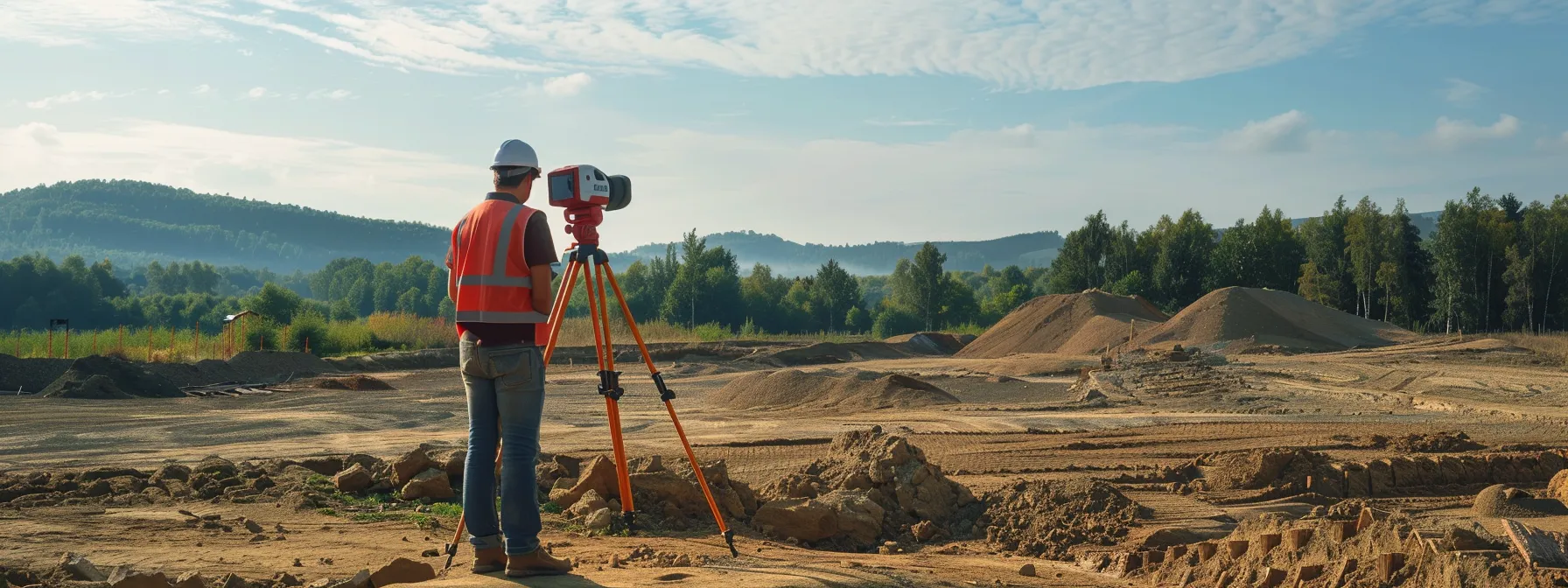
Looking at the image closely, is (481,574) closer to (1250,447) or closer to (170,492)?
(170,492)

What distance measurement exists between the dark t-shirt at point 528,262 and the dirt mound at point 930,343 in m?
41.0

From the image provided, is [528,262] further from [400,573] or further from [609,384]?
[400,573]

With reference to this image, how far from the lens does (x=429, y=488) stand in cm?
816

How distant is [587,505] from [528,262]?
10.6ft

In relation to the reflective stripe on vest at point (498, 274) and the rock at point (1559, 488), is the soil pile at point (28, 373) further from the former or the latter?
the rock at point (1559, 488)

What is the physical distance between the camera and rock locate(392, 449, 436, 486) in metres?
8.41

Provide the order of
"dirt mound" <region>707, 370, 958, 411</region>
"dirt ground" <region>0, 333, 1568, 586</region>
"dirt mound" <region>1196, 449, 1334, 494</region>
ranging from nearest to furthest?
"dirt ground" <region>0, 333, 1568, 586</region> → "dirt mound" <region>1196, 449, 1334, 494</region> → "dirt mound" <region>707, 370, 958, 411</region>

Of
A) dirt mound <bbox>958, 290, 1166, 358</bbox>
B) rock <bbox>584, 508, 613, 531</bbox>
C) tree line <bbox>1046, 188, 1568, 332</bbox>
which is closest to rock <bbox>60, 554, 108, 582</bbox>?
rock <bbox>584, 508, 613, 531</bbox>

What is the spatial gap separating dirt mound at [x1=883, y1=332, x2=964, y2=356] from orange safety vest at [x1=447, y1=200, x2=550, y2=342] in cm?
4105

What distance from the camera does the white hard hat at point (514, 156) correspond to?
482cm

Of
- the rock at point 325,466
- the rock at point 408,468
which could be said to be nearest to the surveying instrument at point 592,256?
the rock at point 408,468

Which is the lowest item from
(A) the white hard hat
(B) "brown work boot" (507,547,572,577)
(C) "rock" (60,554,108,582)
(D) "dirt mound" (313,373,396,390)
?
(D) "dirt mound" (313,373,396,390)

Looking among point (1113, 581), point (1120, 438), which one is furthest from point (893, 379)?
point (1113, 581)

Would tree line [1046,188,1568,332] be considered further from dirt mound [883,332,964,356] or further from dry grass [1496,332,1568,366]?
dirt mound [883,332,964,356]
